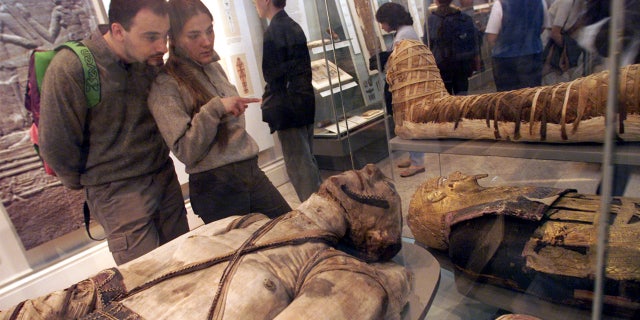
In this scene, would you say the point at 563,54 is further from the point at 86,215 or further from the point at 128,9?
the point at 86,215

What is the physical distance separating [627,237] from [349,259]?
2.89ft

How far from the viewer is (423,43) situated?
2.01 m

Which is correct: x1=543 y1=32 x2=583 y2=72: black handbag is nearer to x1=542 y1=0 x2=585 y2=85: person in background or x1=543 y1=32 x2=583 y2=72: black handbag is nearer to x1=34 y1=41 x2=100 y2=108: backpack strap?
x1=542 y1=0 x2=585 y2=85: person in background

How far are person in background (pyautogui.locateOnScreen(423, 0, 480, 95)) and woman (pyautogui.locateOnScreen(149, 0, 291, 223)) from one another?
2.96 feet

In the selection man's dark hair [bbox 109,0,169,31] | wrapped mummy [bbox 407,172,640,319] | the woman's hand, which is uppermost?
man's dark hair [bbox 109,0,169,31]

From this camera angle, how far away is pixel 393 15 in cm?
197

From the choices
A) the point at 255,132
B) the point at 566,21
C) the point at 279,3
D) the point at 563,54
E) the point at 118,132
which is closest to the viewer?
the point at 566,21

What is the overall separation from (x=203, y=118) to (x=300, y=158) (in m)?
0.67

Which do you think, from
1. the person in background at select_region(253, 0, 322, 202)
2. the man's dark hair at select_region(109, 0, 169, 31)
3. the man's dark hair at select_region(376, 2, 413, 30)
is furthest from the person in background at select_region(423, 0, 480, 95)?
the man's dark hair at select_region(109, 0, 169, 31)

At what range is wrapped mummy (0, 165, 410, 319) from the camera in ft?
3.76

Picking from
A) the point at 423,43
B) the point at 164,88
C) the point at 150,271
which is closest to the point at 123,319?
the point at 150,271

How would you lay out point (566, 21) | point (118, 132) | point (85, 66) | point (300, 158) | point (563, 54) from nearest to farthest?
point (566, 21)
point (563, 54)
point (85, 66)
point (118, 132)
point (300, 158)

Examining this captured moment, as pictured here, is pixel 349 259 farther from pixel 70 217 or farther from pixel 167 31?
pixel 70 217

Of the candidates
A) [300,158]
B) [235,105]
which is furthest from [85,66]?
[300,158]
